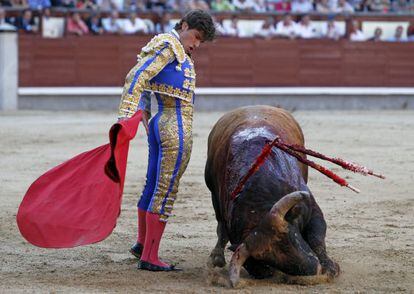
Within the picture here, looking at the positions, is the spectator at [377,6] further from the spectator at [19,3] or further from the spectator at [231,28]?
the spectator at [19,3]

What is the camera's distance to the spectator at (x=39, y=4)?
42.8 feet

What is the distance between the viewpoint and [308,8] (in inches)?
574

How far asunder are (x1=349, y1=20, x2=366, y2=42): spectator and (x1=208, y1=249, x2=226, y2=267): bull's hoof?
10682mm

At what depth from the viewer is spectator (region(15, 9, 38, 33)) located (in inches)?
518

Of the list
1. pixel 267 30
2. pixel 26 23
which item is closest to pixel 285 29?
pixel 267 30

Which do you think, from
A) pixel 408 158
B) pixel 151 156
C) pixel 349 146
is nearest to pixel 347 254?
pixel 151 156

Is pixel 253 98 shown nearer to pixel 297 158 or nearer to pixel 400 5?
pixel 400 5

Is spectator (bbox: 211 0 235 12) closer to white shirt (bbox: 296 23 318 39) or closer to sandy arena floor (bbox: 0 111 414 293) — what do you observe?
white shirt (bbox: 296 23 318 39)

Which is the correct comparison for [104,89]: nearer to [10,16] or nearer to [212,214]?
[10,16]

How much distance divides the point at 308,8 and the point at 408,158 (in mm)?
6800

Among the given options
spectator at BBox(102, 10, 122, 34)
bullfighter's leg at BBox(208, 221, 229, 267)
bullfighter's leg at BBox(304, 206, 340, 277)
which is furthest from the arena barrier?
bullfighter's leg at BBox(304, 206, 340, 277)

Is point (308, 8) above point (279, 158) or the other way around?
the other way around

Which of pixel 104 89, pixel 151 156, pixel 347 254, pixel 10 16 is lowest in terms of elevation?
pixel 104 89

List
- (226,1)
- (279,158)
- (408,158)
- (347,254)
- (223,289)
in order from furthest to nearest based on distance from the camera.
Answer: (226,1) < (408,158) < (347,254) < (279,158) < (223,289)
